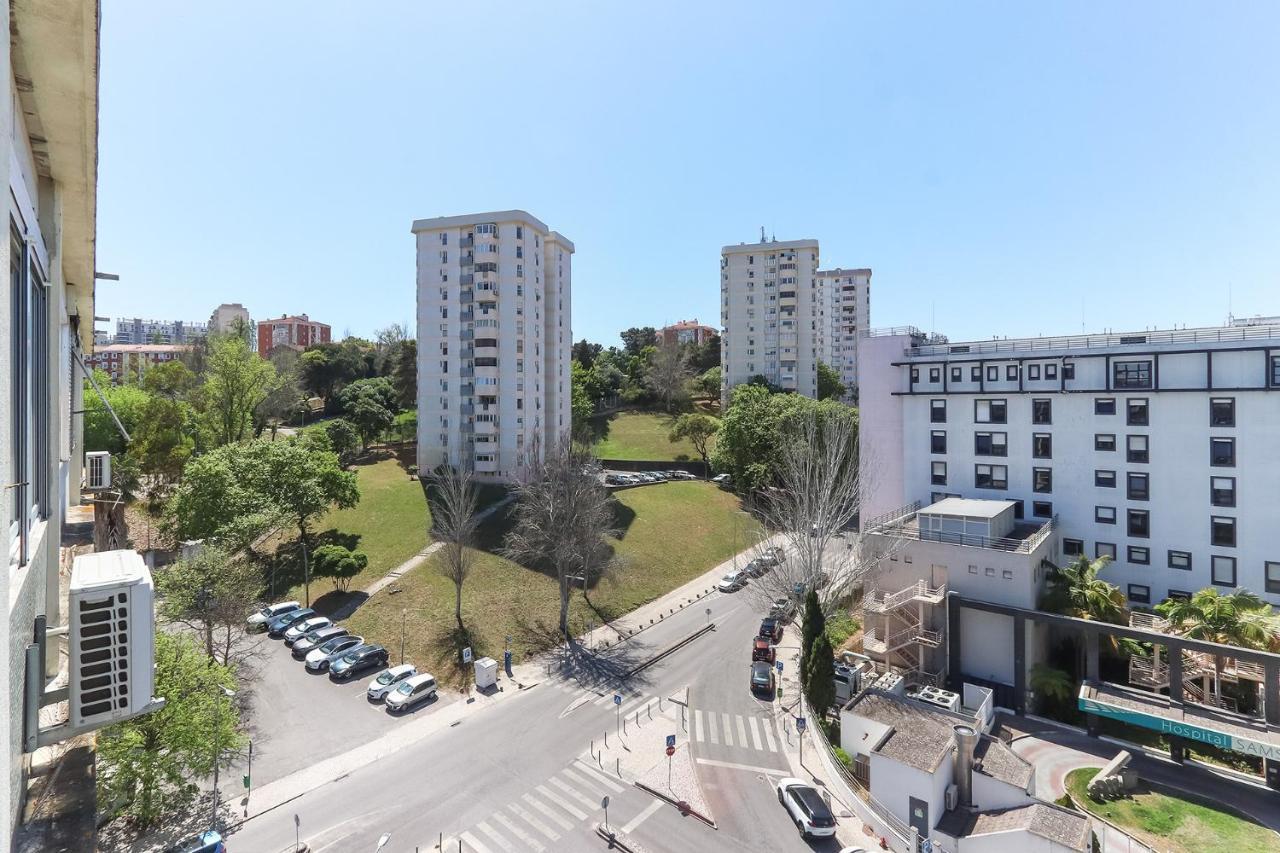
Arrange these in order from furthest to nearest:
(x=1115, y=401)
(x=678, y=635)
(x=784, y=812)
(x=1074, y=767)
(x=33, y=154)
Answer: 1. (x=678, y=635)
2. (x=1115, y=401)
3. (x=1074, y=767)
4. (x=784, y=812)
5. (x=33, y=154)

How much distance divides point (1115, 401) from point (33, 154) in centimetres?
3747

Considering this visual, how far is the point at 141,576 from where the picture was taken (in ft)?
21.7

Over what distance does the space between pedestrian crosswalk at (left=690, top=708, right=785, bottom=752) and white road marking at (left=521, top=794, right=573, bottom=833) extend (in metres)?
6.26

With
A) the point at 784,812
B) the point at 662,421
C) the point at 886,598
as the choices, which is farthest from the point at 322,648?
the point at 662,421

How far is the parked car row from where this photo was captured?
965 inches

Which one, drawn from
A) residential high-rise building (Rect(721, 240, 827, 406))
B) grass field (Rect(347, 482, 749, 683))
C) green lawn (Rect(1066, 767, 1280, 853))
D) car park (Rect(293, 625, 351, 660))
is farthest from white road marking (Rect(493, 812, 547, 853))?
residential high-rise building (Rect(721, 240, 827, 406))

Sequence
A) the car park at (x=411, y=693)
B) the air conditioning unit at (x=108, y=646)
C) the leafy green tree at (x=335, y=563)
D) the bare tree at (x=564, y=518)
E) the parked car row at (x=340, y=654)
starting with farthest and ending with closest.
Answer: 1. the leafy green tree at (x=335, y=563)
2. the bare tree at (x=564, y=518)
3. the parked car row at (x=340, y=654)
4. the car park at (x=411, y=693)
5. the air conditioning unit at (x=108, y=646)

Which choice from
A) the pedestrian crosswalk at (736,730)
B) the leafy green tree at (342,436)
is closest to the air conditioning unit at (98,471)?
the pedestrian crosswalk at (736,730)

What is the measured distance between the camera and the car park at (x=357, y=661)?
2602 centimetres

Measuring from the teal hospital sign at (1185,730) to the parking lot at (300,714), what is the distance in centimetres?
2584

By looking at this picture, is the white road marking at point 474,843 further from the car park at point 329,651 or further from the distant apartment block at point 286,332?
the distant apartment block at point 286,332

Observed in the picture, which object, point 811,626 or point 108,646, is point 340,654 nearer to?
point 811,626

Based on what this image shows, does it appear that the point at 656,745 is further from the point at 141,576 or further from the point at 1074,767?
the point at 141,576

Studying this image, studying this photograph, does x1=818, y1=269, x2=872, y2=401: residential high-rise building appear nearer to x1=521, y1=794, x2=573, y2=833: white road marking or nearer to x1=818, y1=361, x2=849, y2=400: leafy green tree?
x1=818, y1=361, x2=849, y2=400: leafy green tree
